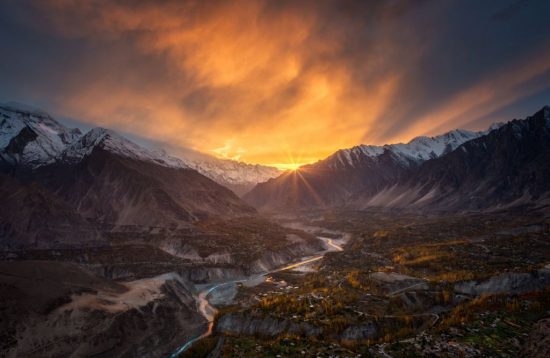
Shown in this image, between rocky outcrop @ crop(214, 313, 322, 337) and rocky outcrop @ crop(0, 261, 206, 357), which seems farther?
rocky outcrop @ crop(0, 261, 206, 357)

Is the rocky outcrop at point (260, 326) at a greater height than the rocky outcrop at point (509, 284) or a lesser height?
greater

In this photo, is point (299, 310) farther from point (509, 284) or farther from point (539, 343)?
point (509, 284)

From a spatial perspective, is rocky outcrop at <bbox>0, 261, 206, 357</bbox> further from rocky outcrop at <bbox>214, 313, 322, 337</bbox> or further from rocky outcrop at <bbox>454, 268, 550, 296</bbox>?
rocky outcrop at <bbox>454, 268, 550, 296</bbox>

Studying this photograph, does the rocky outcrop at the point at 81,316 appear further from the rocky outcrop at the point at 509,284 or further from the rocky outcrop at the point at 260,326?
the rocky outcrop at the point at 509,284

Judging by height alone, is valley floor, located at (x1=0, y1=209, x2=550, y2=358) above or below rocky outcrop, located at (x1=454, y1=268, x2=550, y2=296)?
above

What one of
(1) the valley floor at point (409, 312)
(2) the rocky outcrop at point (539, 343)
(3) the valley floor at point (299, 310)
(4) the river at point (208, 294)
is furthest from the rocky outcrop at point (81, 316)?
(2) the rocky outcrop at point (539, 343)

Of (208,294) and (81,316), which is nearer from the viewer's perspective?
(81,316)

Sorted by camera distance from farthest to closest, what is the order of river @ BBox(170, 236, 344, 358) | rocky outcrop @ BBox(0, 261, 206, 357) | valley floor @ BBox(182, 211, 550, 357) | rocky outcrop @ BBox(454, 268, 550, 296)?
river @ BBox(170, 236, 344, 358) < rocky outcrop @ BBox(454, 268, 550, 296) < rocky outcrop @ BBox(0, 261, 206, 357) < valley floor @ BBox(182, 211, 550, 357)

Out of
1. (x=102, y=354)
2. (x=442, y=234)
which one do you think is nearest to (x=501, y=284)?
(x=102, y=354)

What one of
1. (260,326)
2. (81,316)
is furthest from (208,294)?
(260,326)

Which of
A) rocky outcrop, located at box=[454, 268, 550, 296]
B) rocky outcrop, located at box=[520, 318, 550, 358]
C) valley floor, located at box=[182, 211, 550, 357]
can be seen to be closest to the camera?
rocky outcrop, located at box=[520, 318, 550, 358]

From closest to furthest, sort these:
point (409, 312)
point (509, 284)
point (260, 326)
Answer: point (409, 312) → point (260, 326) → point (509, 284)

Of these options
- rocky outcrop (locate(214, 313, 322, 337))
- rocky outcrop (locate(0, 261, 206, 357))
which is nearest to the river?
rocky outcrop (locate(0, 261, 206, 357))
